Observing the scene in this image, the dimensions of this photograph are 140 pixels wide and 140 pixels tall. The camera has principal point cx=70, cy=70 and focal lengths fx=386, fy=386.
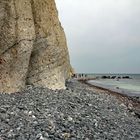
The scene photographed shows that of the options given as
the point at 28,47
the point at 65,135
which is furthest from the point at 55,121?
the point at 28,47

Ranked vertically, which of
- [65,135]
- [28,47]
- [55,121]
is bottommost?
[65,135]

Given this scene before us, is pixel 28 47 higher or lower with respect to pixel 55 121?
higher

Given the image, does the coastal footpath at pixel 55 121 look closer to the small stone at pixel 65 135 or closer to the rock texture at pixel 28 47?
the small stone at pixel 65 135

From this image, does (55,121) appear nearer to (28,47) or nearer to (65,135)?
(65,135)

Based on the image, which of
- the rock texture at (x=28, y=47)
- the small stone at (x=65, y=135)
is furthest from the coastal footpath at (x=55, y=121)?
the rock texture at (x=28, y=47)

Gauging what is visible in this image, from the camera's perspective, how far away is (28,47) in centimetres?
2230

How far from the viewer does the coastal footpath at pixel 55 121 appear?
12.8m

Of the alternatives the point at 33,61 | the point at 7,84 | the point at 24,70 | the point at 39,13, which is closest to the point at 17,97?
the point at 7,84

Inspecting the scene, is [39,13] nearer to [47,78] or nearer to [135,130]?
[47,78]

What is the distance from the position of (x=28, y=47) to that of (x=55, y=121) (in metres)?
8.53

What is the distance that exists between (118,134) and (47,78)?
10.6 meters

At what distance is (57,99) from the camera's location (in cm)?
1997

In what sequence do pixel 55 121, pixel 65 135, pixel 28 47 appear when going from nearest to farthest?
pixel 65 135 < pixel 55 121 < pixel 28 47

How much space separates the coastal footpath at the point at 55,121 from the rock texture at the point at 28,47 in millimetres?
1640
